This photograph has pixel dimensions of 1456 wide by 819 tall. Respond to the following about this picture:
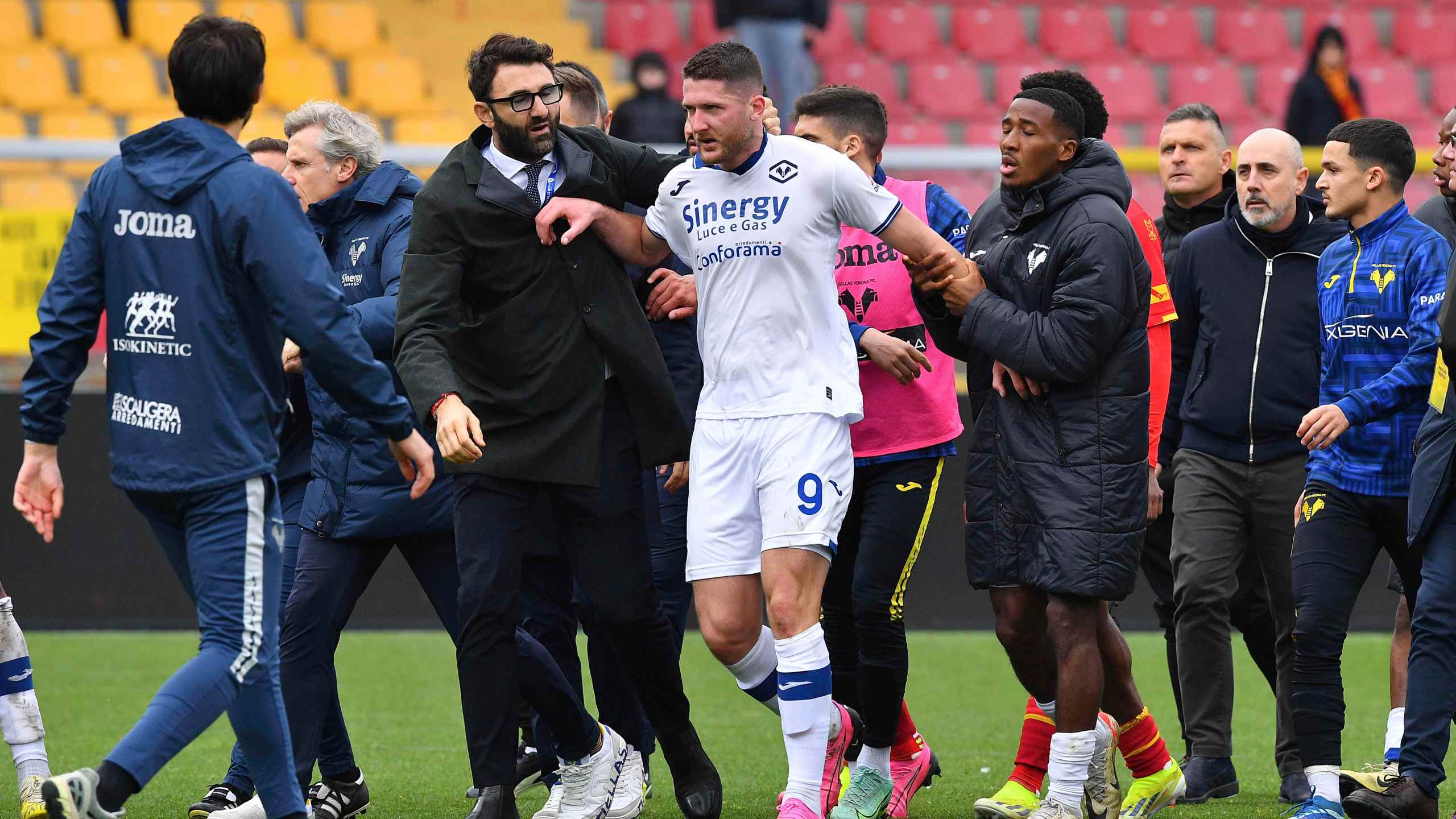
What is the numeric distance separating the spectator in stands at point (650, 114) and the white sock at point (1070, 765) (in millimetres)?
7751

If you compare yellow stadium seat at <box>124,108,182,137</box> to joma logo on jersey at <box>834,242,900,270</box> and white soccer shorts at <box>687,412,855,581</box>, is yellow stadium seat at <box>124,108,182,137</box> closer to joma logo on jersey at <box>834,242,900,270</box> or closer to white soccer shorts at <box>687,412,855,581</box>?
joma logo on jersey at <box>834,242,900,270</box>

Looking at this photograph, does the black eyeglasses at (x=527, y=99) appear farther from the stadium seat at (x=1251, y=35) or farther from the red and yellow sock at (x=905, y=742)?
the stadium seat at (x=1251, y=35)

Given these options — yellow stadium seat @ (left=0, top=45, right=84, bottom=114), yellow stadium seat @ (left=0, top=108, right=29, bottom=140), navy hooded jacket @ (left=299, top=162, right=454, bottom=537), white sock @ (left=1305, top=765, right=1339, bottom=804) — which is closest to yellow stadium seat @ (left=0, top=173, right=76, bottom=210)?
yellow stadium seat @ (left=0, top=108, right=29, bottom=140)

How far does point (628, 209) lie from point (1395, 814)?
306 centimetres

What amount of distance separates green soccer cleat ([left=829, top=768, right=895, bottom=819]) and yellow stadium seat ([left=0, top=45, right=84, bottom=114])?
9.29 metres

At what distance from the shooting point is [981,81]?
15.0 meters

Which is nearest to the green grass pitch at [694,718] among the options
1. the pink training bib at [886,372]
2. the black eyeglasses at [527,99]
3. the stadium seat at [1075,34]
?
the pink training bib at [886,372]

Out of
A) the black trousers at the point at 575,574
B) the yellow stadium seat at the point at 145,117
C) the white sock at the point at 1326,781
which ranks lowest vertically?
the white sock at the point at 1326,781

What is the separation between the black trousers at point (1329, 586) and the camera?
523cm

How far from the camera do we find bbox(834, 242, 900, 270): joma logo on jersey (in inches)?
226

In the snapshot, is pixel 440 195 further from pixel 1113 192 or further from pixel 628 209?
pixel 1113 192

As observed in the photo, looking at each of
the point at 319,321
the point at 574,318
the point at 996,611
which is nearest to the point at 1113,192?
the point at 996,611

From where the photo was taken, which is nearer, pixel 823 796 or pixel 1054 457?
pixel 1054 457

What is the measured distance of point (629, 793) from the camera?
551 centimetres
